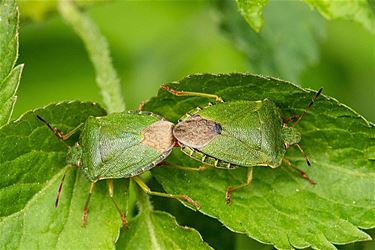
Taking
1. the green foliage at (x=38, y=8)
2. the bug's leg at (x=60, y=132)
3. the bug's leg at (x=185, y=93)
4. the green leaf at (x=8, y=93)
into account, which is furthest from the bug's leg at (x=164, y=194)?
the green foliage at (x=38, y=8)

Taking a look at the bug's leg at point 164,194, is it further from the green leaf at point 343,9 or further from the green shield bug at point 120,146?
the green leaf at point 343,9

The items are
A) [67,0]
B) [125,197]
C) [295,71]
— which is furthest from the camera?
[295,71]

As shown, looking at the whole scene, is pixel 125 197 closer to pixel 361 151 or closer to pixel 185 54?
pixel 361 151

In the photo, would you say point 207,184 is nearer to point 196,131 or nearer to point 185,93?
point 196,131

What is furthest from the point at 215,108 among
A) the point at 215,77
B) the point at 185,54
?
the point at 185,54

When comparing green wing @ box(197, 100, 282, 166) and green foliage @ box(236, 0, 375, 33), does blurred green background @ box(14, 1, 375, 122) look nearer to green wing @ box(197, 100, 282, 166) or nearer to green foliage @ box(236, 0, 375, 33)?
green wing @ box(197, 100, 282, 166)

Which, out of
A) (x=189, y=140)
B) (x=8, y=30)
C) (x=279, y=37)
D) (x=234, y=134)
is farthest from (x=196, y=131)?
(x=279, y=37)

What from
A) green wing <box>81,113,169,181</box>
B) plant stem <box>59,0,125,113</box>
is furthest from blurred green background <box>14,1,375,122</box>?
green wing <box>81,113,169,181</box>
